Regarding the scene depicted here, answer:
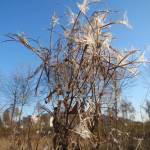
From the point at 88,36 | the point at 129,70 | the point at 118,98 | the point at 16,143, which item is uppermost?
the point at 88,36

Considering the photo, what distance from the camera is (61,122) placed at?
7.16ft

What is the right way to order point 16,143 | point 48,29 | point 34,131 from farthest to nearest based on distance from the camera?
1. point 16,143
2. point 34,131
3. point 48,29

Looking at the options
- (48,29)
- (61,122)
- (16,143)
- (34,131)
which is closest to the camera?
(61,122)

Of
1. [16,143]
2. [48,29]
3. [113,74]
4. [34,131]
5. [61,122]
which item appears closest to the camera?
[61,122]

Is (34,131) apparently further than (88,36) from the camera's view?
Yes

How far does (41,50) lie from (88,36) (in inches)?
12.4

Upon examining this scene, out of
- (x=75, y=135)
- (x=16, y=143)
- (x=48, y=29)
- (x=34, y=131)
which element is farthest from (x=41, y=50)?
(x=16, y=143)

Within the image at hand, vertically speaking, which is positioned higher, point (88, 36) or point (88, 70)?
point (88, 36)

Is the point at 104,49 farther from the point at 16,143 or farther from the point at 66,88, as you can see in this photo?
the point at 16,143

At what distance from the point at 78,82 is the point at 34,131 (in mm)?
808

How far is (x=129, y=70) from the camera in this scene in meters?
2.37

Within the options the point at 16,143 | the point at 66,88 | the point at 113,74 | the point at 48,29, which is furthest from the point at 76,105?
the point at 16,143

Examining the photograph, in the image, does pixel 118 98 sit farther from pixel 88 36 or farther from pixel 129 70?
pixel 88 36

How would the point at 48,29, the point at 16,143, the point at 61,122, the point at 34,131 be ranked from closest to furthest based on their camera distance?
1. the point at 61,122
2. the point at 48,29
3. the point at 34,131
4. the point at 16,143
